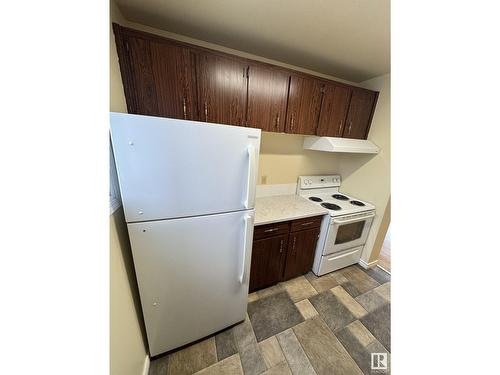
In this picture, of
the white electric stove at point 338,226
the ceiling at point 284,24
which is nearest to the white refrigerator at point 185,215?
the ceiling at point 284,24

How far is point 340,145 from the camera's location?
185cm

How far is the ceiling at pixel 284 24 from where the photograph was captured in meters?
1.05

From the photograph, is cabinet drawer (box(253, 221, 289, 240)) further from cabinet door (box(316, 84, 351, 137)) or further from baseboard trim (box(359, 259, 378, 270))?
baseboard trim (box(359, 259, 378, 270))

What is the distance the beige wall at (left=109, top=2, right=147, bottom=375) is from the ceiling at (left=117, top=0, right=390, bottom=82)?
36cm

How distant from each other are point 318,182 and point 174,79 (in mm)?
2047

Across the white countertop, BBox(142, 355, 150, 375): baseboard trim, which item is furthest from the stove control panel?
BBox(142, 355, 150, 375): baseboard trim

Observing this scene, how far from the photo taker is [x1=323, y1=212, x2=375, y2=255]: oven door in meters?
1.87

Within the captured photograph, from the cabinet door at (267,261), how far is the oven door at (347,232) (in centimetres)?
Result: 56
